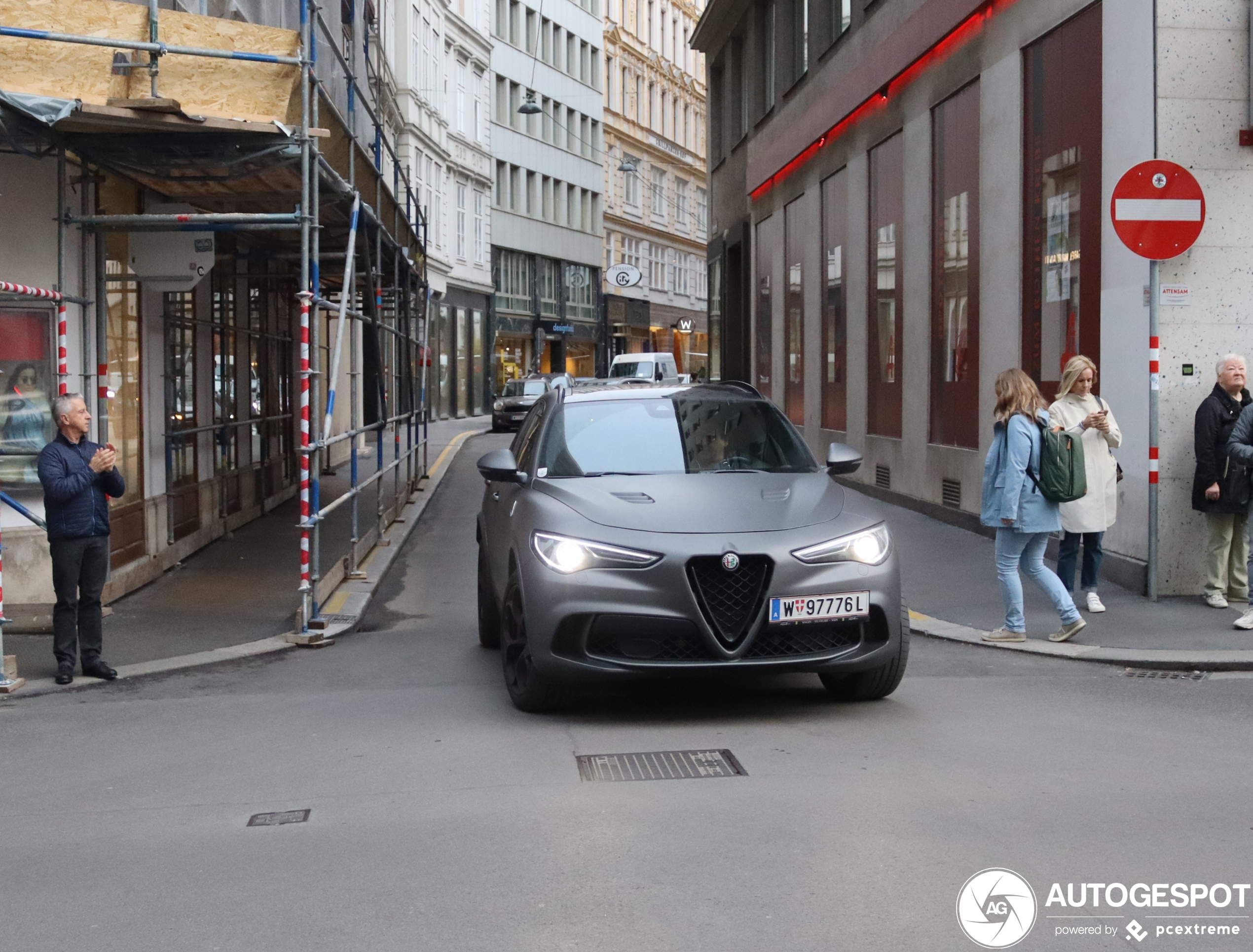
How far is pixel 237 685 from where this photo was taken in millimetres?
8469

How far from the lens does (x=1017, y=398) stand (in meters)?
8.91

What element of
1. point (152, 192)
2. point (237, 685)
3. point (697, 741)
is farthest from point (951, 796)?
point (152, 192)

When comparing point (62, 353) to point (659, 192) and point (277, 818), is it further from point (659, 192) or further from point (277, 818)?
point (659, 192)

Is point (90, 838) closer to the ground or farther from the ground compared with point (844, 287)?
closer to the ground

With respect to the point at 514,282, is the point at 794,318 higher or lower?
lower

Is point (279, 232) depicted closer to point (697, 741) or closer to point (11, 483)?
point (11, 483)

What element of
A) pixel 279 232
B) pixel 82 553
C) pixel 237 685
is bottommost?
pixel 237 685

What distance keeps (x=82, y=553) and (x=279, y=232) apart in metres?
5.83

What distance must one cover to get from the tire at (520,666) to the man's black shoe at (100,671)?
8.56 ft

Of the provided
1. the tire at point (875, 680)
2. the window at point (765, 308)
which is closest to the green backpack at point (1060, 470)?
the tire at point (875, 680)

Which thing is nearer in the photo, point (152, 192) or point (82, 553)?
point (82, 553)

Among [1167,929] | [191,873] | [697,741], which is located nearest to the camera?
[1167,929]

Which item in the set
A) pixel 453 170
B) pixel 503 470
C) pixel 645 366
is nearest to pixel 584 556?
pixel 503 470

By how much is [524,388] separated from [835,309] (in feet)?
64.4
